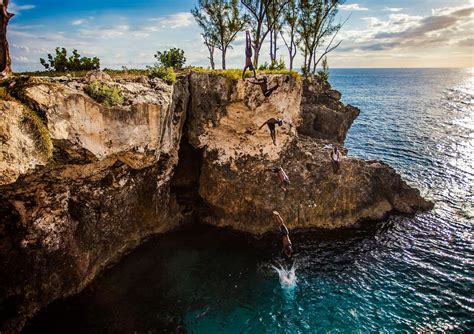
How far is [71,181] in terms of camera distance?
16766 mm

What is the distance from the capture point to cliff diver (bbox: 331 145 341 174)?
24438 millimetres

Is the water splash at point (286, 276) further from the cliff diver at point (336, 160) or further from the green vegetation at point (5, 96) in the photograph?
the green vegetation at point (5, 96)

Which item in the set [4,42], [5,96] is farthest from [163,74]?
[5,96]

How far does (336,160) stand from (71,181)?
63.8 ft

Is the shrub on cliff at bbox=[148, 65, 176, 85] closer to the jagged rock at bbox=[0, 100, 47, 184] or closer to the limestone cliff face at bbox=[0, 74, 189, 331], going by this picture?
the limestone cliff face at bbox=[0, 74, 189, 331]

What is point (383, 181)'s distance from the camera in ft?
88.1

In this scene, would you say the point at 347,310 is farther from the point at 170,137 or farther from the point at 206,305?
the point at 170,137

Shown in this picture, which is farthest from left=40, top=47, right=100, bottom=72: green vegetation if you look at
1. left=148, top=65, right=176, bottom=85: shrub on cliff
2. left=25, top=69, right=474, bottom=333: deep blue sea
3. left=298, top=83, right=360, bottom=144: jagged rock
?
left=298, top=83, right=360, bottom=144: jagged rock

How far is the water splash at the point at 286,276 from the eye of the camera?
1873cm

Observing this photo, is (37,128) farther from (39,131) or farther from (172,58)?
(172,58)

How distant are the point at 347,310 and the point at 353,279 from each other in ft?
9.39

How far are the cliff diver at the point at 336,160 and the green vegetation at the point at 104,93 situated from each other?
674 inches

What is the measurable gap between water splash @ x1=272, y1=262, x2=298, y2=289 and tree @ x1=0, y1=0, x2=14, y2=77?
1882 cm

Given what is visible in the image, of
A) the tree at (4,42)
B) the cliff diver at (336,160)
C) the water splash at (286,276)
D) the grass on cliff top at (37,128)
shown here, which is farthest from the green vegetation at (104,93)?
the cliff diver at (336,160)
